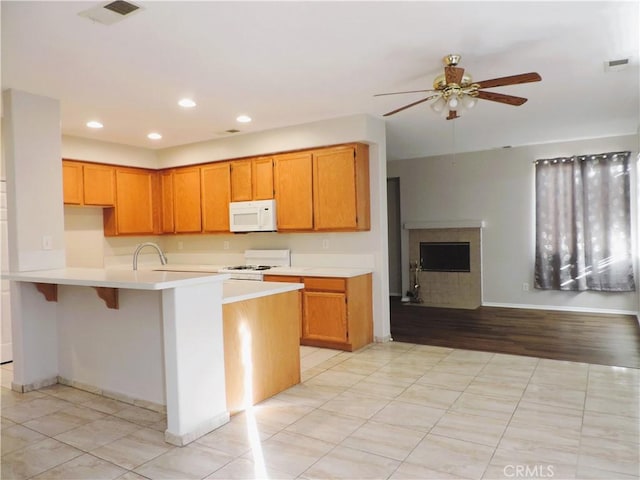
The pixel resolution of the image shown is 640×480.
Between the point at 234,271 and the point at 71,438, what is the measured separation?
2687mm

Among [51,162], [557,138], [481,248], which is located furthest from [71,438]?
[557,138]

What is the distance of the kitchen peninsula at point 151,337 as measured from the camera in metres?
2.63

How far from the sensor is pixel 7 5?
2281 millimetres

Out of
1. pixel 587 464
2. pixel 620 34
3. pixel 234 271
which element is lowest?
pixel 587 464

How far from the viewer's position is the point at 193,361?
2.69 meters

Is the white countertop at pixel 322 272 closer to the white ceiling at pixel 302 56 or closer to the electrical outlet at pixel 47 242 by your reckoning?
the white ceiling at pixel 302 56

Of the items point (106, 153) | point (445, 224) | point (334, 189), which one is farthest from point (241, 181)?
point (445, 224)

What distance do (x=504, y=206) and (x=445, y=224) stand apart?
3.05 ft

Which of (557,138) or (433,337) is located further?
(557,138)

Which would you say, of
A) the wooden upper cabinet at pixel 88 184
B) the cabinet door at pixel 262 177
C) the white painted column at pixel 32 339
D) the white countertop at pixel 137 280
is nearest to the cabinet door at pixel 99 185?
the wooden upper cabinet at pixel 88 184

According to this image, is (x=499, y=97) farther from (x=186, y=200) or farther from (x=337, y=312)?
(x=186, y=200)

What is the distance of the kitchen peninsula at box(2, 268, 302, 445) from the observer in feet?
8.62

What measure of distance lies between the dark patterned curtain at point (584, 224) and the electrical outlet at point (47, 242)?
6.08 m

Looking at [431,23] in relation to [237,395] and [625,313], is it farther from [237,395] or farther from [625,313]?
[625,313]
